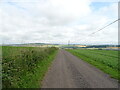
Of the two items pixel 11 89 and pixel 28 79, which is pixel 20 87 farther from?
pixel 28 79

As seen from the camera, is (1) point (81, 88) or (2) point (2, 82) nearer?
(2) point (2, 82)

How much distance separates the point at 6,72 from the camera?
6.98 meters

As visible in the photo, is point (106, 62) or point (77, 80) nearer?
point (77, 80)

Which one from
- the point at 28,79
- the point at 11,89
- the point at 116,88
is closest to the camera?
the point at 11,89

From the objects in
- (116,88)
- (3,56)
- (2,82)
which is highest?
(3,56)

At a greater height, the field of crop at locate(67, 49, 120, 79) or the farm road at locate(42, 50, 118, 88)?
the farm road at locate(42, 50, 118, 88)

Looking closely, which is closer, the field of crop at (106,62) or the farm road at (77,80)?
the farm road at (77,80)

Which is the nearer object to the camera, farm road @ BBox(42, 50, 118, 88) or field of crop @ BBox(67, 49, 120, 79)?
farm road @ BBox(42, 50, 118, 88)

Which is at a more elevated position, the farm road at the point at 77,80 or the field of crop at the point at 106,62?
the farm road at the point at 77,80

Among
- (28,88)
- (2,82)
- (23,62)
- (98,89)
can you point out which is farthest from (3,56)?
(98,89)

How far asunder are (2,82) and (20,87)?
2.90 ft

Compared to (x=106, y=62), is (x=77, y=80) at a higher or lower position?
higher

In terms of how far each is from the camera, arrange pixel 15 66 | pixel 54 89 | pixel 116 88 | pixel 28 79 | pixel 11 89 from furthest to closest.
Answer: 1. pixel 15 66
2. pixel 28 79
3. pixel 116 88
4. pixel 54 89
5. pixel 11 89

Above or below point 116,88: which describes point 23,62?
above
